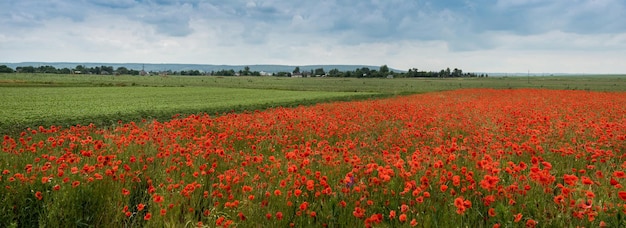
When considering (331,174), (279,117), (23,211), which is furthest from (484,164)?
(279,117)

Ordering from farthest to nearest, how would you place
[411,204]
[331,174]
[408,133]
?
[408,133]
[331,174]
[411,204]

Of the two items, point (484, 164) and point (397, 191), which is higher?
point (484, 164)

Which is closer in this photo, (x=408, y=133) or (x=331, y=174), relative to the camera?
(x=331, y=174)

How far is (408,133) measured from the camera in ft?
30.7

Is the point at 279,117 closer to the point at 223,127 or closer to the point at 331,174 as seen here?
the point at 223,127

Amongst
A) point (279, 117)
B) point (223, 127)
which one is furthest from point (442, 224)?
point (279, 117)

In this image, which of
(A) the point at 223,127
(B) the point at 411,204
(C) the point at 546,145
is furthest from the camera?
(A) the point at 223,127

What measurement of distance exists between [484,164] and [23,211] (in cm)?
541

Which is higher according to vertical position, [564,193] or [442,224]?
[564,193]

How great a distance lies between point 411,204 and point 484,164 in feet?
3.41

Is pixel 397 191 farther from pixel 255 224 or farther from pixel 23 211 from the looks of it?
pixel 23 211

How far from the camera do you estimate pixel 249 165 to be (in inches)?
237

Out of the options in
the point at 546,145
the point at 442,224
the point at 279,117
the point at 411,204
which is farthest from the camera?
the point at 279,117

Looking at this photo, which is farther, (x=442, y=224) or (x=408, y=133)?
(x=408, y=133)
